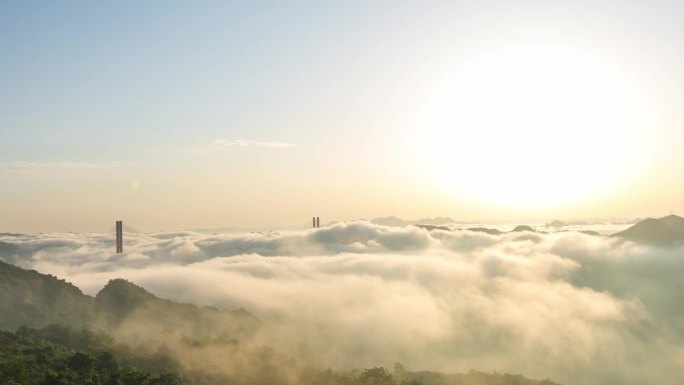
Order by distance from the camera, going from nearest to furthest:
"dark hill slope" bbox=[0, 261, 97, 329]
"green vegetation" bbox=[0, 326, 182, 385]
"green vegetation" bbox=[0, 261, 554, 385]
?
"green vegetation" bbox=[0, 326, 182, 385], "green vegetation" bbox=[0, 261, 554, 385], "dark hill slope" bbox=[0, 261, 97, 329]

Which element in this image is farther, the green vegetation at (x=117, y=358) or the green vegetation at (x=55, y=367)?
the green vegetation at (x=117, y=358)

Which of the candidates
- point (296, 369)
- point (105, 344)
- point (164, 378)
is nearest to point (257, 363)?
point (296, 369)

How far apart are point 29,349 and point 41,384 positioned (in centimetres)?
2394

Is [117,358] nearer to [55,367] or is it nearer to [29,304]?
[55,367]

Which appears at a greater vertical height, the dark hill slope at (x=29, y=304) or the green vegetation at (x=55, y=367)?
the green vegetation at (x=55, y=367)

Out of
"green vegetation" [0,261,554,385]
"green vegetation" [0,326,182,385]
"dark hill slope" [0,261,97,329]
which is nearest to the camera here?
"green vegetation" [0,326,182,385]

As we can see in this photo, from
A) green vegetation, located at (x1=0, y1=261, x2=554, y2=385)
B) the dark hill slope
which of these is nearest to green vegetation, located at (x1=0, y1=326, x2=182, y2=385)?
green vegetation, located at (x1=0, y1=261, x2=554, y2=385)

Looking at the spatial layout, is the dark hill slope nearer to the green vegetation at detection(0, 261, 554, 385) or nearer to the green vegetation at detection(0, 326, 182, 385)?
the green vegetation at detection(0, 261, 554, 385)

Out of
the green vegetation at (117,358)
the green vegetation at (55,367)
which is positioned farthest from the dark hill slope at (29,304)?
the green vegetation at (55,367)

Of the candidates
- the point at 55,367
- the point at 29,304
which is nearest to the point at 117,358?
the point at 55,367

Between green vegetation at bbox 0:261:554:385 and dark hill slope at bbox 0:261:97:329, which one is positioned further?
dark hill slope at bbox 0:261:97:329

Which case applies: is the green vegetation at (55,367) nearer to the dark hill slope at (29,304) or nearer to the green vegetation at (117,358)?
the green vegetation at (117,358)

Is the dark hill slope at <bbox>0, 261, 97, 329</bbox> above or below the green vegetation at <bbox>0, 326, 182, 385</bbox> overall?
below

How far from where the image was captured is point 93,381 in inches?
3314
